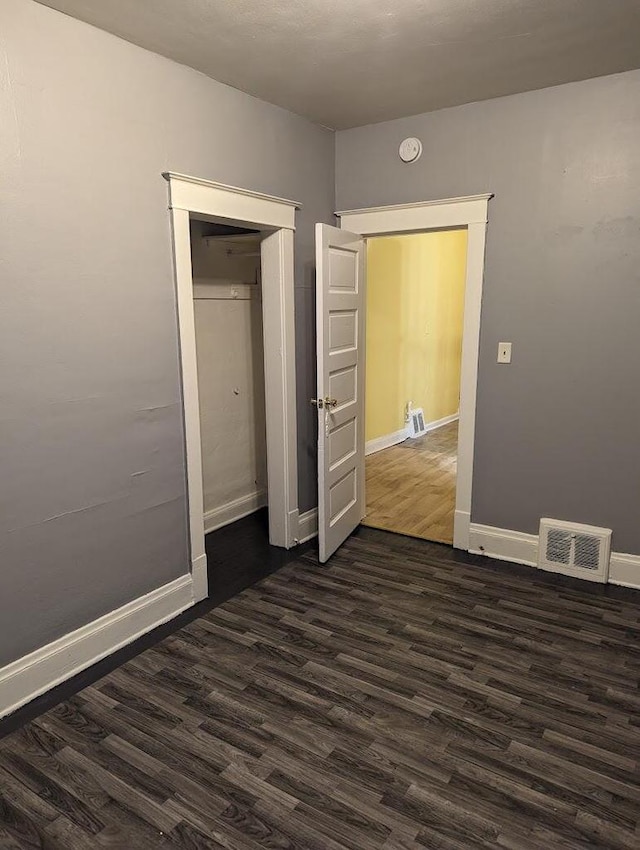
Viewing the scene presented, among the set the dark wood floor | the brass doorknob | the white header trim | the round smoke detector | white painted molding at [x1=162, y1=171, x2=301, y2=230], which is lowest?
the dark wood floor

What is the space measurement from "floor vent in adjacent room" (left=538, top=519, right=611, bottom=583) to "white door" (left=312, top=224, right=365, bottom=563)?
3.96 feet

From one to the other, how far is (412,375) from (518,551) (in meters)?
3.41

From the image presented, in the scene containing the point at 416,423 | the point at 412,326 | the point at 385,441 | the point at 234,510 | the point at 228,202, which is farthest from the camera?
the point at 416,423

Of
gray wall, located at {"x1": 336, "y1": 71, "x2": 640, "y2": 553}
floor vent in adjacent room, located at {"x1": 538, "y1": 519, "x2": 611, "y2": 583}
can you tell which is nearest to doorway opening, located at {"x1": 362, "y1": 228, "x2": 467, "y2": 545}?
floor vent in adjacent room, located at {"x1": 538, "y1": 519, "x2": 611, "y2": 583}

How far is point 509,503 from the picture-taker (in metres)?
3.44

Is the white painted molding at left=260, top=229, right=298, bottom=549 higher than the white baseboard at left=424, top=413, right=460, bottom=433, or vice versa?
the white painted molding at left=260, top=229, right=298, bottom=549

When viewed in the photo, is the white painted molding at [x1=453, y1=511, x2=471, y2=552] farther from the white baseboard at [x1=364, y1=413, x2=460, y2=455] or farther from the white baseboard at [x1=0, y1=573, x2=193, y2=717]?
the white baseboard at [x1=364, y1=413, x2=460, y2=455]

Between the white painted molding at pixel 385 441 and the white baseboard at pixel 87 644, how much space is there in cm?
322

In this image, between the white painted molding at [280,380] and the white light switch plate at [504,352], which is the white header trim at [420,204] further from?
the white light switch plate at [504,352]

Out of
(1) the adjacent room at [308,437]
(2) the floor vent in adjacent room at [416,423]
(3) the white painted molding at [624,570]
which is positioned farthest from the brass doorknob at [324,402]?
(2) the floor vent in adjacent room at [416,423]

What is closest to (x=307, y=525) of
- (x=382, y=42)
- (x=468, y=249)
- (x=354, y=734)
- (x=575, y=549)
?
(x=575, y=549)

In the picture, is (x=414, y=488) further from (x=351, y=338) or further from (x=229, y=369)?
(x=229, y=369)

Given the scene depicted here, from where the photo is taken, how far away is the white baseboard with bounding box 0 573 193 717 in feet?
7.33

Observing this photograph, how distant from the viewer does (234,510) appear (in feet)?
13.8
